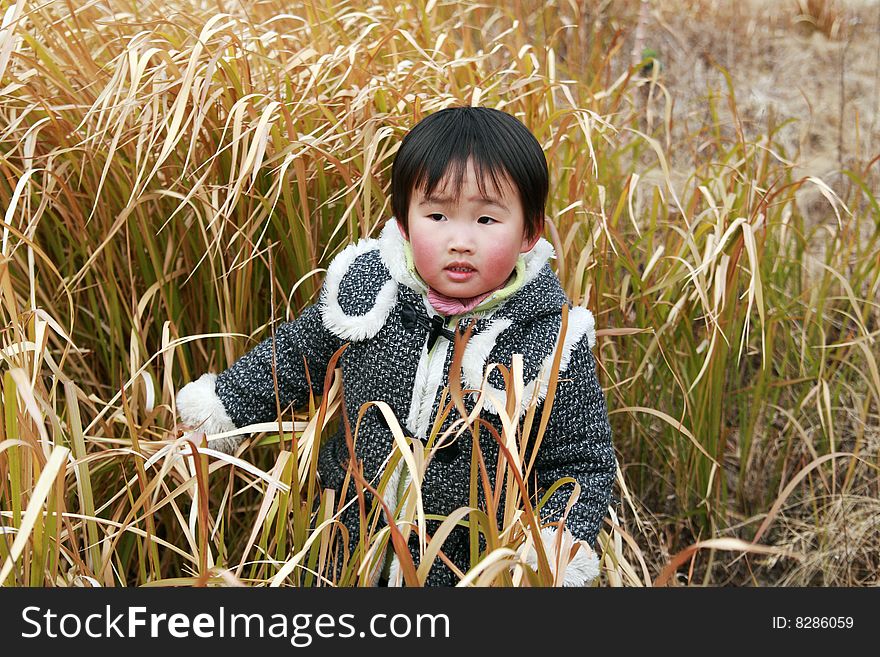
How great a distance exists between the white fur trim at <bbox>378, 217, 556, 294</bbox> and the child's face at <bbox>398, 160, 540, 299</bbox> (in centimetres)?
6

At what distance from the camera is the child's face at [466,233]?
1212 mm

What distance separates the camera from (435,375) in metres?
1.29

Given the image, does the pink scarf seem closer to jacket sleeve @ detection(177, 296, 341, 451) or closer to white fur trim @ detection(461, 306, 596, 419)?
white fur trim @ detection(461, 306, 596, 419)

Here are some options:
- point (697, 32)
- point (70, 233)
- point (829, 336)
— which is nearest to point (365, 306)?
point (70, 233)

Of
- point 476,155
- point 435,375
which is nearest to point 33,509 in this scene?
point 435,375

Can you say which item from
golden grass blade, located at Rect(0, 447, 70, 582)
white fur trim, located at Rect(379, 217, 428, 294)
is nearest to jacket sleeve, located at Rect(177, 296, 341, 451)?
white fur trim, located at Rect(379, 217, 428, 294)

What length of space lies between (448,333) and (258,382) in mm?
324

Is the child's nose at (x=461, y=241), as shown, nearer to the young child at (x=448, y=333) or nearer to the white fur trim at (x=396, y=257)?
the young child at (x=448, y=333)

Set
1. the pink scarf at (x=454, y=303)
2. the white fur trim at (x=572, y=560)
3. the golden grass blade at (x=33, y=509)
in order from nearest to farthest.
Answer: the golden grass blade at (x=33, y=509), the white fur trim at (x=572, y=560), the pink scarf at (x=454, y=303)

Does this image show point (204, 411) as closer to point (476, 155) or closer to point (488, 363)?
point (488, 363)

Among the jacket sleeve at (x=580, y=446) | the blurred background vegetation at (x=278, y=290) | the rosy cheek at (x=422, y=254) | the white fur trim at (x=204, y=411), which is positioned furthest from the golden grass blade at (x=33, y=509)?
the jacket sleeve at (x=580, y=446)

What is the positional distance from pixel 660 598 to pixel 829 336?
3.83 feet

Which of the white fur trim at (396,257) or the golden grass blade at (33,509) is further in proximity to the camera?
the white fur trim at (396,257)

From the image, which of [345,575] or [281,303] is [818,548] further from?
[281,303]
